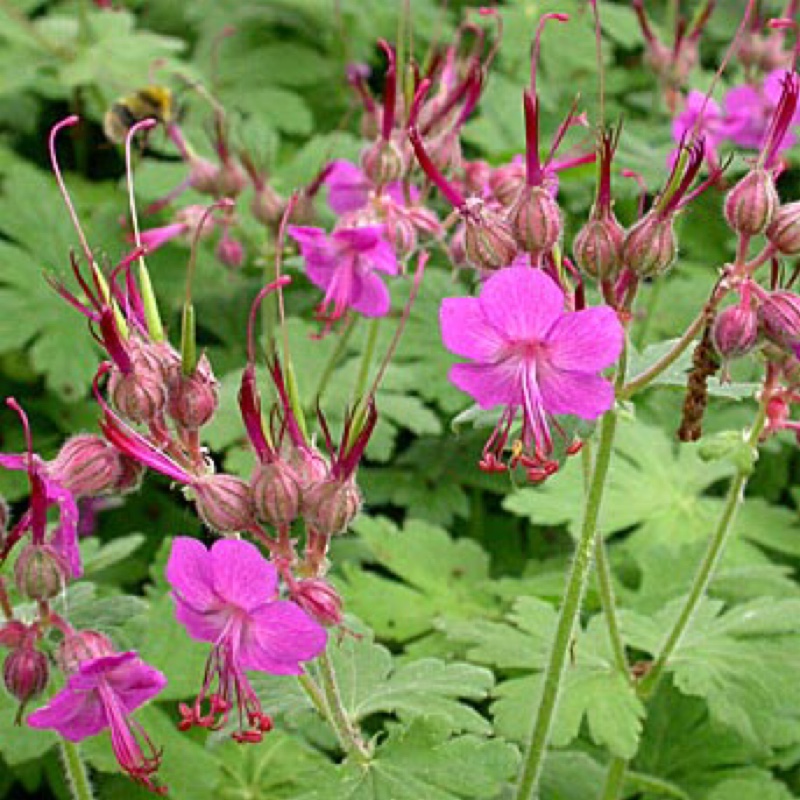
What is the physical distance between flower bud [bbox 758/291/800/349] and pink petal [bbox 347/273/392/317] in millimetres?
877

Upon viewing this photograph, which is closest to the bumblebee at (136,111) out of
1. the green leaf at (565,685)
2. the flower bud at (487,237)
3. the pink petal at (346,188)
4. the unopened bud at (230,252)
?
the unopened bud at (230,252)

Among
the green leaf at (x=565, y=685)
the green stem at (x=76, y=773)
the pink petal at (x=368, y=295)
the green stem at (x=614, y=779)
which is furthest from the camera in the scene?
the green stem at (x=614, y=779)

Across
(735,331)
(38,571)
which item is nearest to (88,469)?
(38,571)

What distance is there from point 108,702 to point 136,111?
2.07 meters

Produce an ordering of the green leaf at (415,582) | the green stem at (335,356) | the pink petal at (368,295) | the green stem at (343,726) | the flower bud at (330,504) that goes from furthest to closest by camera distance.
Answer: the green stem at (335,356), the green leaf at (415,582), the pink petal at (368,295), the green stem at (343,726), the flower bud at (330,504)

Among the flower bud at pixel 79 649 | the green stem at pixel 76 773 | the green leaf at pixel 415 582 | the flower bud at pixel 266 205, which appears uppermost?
the flower bud at pixel 79 649

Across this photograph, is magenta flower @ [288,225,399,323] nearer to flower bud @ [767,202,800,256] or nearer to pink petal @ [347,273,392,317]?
pink petal @ [347,273,392,317]

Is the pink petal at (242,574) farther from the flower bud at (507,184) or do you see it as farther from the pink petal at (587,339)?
the flower bud at (507,184)

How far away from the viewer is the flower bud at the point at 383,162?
2832 mm

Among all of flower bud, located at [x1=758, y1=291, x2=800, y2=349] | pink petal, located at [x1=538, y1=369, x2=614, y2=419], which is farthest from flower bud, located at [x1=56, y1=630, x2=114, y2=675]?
flower bud, located at [x1=758, y1=291, x2=800, y2=349]

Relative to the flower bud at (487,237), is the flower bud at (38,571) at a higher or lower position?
lower

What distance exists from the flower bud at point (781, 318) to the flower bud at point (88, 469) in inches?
38.0

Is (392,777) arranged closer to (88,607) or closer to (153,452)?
(88,607)

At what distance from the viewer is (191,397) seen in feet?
6.27
